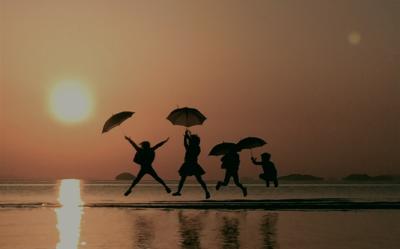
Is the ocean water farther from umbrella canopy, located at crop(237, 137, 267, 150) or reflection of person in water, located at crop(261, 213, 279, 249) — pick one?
umbrella canopy, located at crop(237, 137, 267, 150)

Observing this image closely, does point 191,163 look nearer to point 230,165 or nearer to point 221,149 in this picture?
point 230,165

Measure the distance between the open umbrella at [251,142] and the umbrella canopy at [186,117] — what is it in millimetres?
5574

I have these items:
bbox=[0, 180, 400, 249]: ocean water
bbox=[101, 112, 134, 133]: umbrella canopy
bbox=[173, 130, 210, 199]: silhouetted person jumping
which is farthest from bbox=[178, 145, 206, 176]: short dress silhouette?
bbox=[0, 180, 400, 249]: ocean water

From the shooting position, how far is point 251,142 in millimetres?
31562

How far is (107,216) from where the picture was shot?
19.2 meters

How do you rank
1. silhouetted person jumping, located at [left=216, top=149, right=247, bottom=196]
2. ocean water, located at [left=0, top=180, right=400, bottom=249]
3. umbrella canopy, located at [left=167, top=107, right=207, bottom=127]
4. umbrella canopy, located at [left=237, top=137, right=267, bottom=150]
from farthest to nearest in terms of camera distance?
umbrella canopy, located at [left=237, top=137, right=267, bottom=150], silhouetted person jumping, located at [left=216, top=149, right=247, bottom=196], umbrella canopy, located at [left=167, top=107, right=207, bottom=127], ocean water, located at [left=0, top=180, right=400, bottom=249]

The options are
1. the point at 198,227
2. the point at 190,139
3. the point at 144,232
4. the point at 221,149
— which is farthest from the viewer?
the point at 221,149

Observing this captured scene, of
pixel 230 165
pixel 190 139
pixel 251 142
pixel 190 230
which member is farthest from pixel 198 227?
pixel 251 142

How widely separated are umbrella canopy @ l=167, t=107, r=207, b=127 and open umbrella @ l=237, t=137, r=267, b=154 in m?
5.57

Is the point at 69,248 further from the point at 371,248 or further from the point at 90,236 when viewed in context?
the point at 371,248

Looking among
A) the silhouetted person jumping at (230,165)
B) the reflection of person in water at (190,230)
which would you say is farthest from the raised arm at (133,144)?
the reflection of person in water at (190,230)

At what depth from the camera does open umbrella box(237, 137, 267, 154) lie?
31500 mm

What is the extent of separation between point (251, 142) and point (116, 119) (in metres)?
A: 7.49

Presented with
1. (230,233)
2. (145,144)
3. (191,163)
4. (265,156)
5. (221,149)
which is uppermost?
(221,149)
